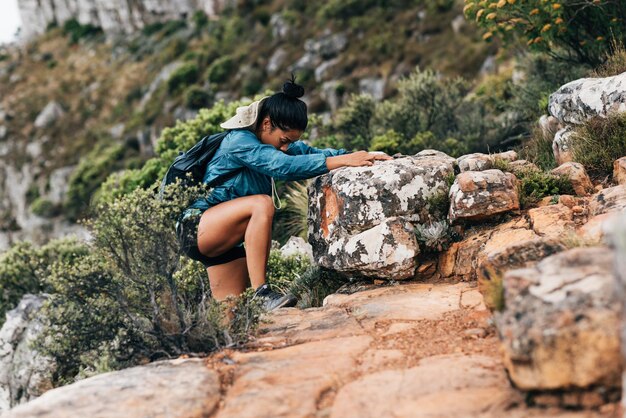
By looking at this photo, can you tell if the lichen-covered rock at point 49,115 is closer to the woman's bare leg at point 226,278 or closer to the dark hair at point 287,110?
the woman's bare leg at point 226,278

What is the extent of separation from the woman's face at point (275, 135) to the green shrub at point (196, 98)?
86.8 ft

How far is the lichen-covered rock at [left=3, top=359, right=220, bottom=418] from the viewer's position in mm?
2588

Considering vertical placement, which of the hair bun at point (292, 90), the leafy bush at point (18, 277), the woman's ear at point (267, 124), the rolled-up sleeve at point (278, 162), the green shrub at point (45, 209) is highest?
the hair bun at point (292, 90)

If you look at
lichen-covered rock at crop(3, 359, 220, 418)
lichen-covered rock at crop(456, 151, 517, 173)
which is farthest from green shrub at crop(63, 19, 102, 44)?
lichen-covered rock at crop(3, 359, 220, 418)

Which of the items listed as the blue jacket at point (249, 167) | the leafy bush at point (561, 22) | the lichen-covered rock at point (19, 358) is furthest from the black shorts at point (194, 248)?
the leafy bush at point (561, 22)

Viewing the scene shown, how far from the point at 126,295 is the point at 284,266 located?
2936 millimetres

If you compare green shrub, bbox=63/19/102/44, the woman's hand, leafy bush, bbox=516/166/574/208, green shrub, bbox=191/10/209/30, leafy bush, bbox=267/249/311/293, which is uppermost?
green shrub, bbox=63/19/102/44

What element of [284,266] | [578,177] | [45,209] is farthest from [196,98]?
[578,177]

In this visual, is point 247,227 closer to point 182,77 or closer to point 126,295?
point 126,295

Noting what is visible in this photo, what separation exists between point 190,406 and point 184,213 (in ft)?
7.47

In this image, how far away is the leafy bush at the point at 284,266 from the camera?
6.47 meters

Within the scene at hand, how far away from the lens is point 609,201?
13.4 ft

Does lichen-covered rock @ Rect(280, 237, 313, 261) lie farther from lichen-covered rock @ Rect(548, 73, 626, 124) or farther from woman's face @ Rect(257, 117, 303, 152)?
lichen-covered rock @ Rect(548, 73, 626, 124)

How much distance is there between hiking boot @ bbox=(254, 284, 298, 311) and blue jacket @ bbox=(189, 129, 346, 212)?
2.55 feet
